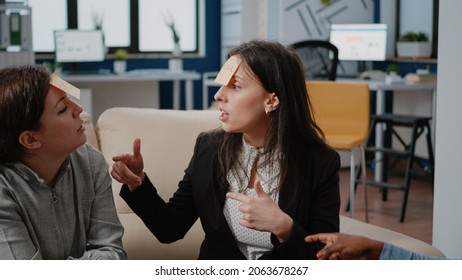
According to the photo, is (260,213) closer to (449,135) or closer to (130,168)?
(130,168)

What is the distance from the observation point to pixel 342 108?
11.6ft

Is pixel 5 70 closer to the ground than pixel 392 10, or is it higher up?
closer to the ground

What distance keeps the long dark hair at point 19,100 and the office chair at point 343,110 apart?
232 centimetres

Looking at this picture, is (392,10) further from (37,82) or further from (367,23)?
(37,82)

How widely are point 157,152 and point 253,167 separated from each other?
0.44 meters

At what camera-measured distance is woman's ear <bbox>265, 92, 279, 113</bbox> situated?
1.48 m

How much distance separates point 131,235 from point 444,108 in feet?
3.69

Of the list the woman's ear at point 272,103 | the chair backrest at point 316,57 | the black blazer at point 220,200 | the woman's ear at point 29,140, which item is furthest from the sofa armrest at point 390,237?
the chair backrest at point 316,57

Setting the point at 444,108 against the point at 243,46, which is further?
the point at 444,108

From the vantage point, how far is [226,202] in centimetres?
155

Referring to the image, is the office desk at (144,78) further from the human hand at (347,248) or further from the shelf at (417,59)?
the human hand at (347,248)

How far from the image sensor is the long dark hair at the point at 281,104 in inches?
57.9

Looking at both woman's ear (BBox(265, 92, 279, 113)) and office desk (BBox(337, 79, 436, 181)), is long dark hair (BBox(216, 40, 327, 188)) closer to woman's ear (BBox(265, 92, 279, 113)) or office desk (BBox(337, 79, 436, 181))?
woman's ear (BBox(265, 92, 279, 113))
